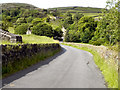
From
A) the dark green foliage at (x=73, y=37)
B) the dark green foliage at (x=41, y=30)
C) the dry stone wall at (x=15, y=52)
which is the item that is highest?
the dry stone wall at (x=15, y=52)

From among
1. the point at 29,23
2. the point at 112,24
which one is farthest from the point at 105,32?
the point at 29,23

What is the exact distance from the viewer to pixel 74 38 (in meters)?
76.4

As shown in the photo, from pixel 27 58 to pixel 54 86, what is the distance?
5298 mm

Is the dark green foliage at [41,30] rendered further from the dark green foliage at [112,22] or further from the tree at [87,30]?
the dark green foliage at [112,22]

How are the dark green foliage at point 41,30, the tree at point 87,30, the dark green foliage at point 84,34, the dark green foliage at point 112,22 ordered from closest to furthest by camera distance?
the dark green foliage at point 112,22 < the tree at point 87,30 < the dark green foliage at point 84,34 < the dark green foliage at point 41,30

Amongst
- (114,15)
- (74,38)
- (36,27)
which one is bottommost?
(74,38)

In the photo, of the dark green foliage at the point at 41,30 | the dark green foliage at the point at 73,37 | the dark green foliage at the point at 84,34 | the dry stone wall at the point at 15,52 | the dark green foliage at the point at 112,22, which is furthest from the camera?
the dark green foliage at the point at 73,37

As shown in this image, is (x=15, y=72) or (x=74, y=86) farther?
(x=15, y=72)

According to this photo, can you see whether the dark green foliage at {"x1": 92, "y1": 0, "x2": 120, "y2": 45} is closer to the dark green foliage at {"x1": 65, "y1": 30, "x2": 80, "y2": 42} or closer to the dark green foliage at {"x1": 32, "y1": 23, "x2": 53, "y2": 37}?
the dark green foliage at {"x1": 65, "y1": 30, "x2": 80, "y2": 42}

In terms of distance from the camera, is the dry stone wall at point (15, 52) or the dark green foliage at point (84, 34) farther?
the dark green foliage at point (84, 34)

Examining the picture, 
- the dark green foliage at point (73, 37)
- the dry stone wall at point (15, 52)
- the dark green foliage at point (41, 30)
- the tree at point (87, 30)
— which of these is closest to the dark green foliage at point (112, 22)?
the dry stone wall at point (15, 52)

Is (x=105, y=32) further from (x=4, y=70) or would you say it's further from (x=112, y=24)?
(x=4, y=70)

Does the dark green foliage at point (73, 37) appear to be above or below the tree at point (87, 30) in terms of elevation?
below

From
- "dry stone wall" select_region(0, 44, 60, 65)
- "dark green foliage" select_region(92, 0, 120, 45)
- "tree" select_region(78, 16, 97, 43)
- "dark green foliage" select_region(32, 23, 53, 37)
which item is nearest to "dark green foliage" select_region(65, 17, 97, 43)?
"tree" select_region(78, 16, 97, 43)
